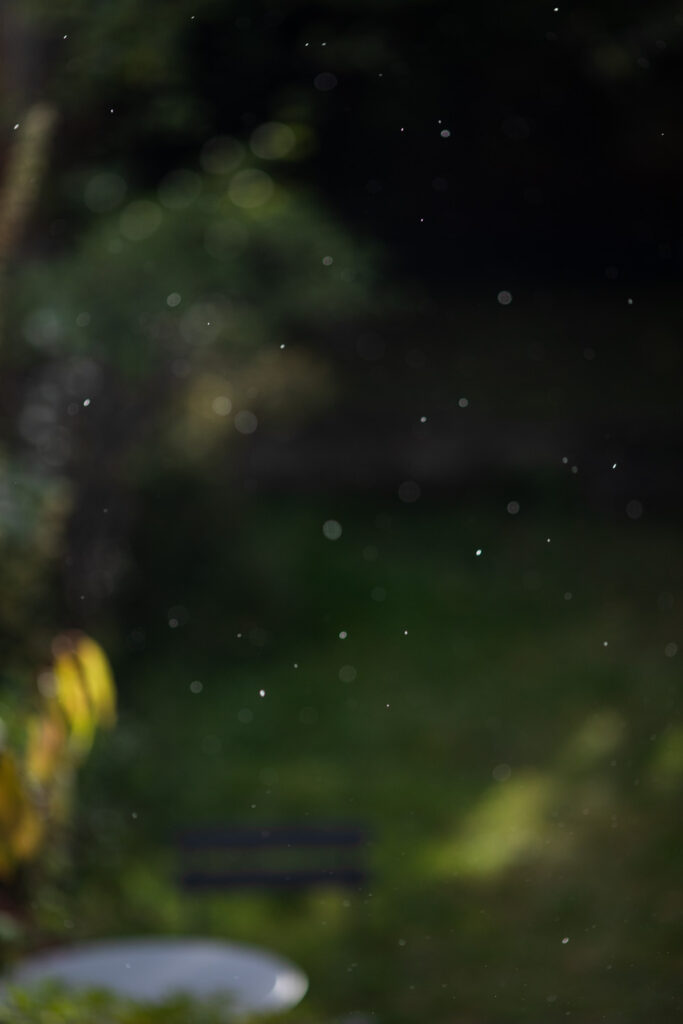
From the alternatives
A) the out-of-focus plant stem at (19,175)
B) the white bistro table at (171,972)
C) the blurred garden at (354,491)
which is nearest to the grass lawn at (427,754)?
the blurred garden at (354,491)

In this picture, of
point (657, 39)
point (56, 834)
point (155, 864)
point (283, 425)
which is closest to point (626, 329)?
point (283, 425)

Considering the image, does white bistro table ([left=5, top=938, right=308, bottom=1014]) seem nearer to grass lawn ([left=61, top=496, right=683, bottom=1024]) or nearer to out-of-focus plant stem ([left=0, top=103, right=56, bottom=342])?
grass lawn ([left=61, top=496, right=683, bottom=1024])

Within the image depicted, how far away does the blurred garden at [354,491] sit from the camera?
168 inches

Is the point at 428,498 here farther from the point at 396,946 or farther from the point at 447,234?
the point at 396,946

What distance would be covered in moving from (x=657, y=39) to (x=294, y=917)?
411 centimetres

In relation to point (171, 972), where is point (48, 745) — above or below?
above

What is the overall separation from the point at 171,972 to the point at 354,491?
6063mm

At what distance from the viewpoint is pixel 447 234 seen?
8.64 metres

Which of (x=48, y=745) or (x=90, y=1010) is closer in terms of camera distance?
(x=90, y=1010)

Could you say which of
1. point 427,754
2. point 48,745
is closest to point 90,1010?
point 48,745

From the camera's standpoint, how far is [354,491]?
339 inches

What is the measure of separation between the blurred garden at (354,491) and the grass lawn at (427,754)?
19 mm

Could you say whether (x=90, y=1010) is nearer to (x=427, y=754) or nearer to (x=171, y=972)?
(x=171, y=972)

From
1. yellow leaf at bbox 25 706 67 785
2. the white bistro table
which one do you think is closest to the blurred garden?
yellow leaf at bbox 25 706 67 785
